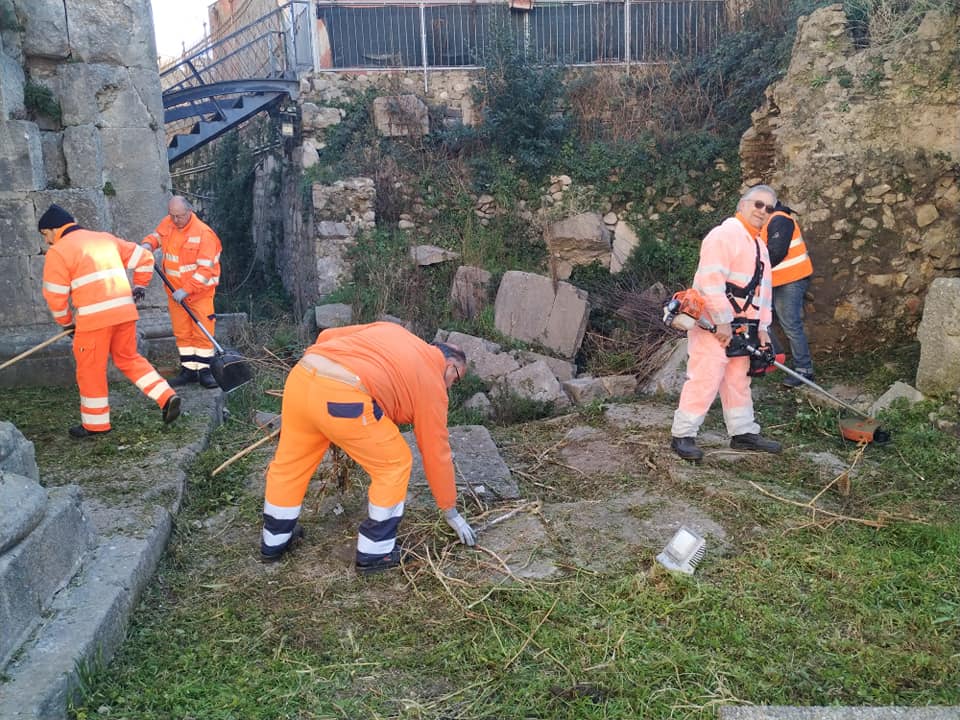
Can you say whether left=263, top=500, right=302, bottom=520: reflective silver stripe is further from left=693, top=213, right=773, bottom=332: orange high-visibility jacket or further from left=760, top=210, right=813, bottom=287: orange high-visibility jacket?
left=760, top=210, right=813, bottom=287: orange high-visibility jacket

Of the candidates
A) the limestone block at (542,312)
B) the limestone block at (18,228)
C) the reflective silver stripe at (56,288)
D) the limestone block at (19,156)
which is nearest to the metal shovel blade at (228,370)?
the reflective silver stripe at (56,288)

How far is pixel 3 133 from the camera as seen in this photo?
650 cm

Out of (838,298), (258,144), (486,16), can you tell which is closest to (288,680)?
(838,298)

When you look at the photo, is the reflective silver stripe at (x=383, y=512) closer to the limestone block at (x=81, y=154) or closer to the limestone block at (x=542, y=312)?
the limestone block at (x=81, y=154)

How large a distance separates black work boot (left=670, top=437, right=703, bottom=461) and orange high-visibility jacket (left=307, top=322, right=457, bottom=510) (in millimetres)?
2051

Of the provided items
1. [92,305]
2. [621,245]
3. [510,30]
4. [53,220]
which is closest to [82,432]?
[92,305]

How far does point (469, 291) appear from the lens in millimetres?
10070

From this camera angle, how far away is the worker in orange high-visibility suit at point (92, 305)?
5445 mm

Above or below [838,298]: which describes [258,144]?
above

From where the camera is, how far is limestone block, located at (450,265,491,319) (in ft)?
32.7

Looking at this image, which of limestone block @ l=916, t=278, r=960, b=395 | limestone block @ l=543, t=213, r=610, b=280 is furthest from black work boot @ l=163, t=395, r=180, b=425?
limestone block @ l=543, t=213, r=610, b=280

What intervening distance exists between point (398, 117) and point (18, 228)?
6.12 m

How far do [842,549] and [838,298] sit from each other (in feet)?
11.9

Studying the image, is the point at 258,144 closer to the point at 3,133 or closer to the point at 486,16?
the point at 486,16
